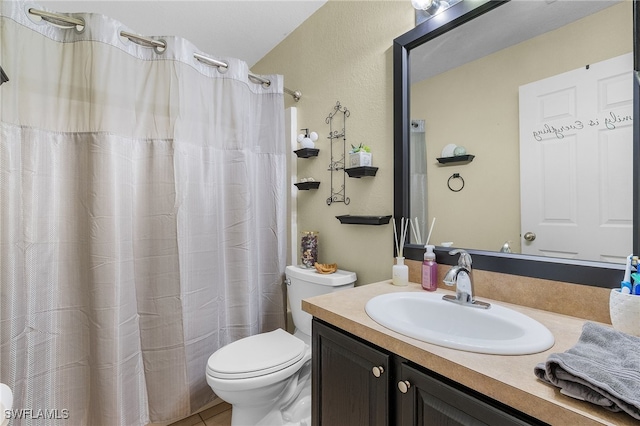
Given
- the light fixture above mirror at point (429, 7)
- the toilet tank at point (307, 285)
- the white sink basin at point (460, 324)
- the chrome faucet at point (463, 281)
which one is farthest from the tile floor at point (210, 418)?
the light fixture above mirror at point (429, 7)

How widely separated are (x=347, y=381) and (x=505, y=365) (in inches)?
18.6

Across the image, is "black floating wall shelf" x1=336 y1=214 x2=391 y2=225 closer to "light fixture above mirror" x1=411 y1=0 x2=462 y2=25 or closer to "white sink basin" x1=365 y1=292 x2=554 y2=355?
"white sink basin" x1=365 y1=292 x2=554 y2=355

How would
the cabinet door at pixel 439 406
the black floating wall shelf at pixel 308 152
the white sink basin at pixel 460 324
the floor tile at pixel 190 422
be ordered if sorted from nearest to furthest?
the cabinet door at pixel 439 406 → the white sink basin at pixel 460 324 → the floor tile at pixel 190 422 → the black floating wall shelf at pixel 308 152

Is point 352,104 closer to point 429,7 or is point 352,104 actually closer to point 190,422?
point 429,7

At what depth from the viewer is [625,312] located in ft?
2.43

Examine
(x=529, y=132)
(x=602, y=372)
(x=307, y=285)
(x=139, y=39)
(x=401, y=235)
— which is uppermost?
(x=139, y=39)

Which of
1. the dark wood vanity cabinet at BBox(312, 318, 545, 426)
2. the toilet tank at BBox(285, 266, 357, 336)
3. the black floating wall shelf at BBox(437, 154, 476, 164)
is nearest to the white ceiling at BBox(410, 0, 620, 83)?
the black floating wall shelf at BBox(437, 154, 476, 164)

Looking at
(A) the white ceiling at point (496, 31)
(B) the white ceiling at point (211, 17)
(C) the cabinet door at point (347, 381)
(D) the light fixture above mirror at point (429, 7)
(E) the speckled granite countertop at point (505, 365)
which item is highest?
(B) the white ceiling at point (211, 17)

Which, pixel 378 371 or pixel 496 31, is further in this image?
pixel 496 31

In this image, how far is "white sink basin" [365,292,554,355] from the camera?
699 millimetres

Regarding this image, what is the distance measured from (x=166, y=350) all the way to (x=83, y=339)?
360mm

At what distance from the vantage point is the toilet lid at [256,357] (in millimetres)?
1316

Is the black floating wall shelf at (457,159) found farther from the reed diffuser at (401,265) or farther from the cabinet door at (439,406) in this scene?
the cabinet door at (439,406)

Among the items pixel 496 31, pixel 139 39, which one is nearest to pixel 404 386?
pixel 496 31
